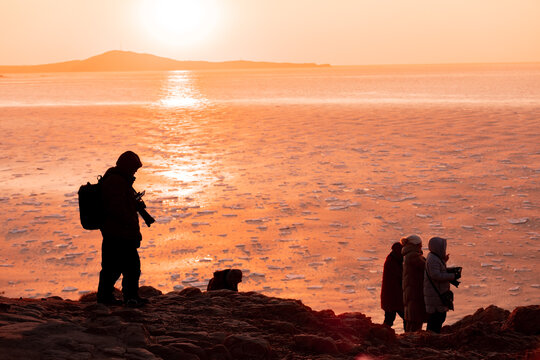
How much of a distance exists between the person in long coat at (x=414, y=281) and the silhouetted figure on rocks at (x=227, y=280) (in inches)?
80.0

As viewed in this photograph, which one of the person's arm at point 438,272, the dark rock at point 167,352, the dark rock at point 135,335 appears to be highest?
the person's arm at point 438,272

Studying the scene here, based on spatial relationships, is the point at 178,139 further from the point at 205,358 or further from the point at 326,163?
the point at 205,358

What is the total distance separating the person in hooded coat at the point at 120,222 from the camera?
584cm

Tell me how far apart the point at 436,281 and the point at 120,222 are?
Answer: 3.20m

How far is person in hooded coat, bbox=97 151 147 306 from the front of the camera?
5.84 metres

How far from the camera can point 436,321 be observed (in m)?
6.59

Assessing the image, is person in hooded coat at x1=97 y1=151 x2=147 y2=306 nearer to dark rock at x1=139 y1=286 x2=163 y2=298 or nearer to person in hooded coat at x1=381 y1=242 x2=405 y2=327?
dark rock at x1=139 y1=286 x2=163 y2=298

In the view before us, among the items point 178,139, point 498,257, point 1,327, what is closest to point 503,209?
point 498,257

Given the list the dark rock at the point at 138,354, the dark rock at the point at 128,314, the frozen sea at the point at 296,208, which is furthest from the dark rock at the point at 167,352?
the frozen sea at the point at 296,208

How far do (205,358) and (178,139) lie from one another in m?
23.6

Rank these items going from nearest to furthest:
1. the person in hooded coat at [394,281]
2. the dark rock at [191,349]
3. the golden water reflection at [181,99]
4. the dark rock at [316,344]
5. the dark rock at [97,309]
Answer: the dark rock at [191,349] < the dark rock at [316,344] < the dark rock at [97,309] < the person in hooded coat at [394,281] < the golden water reflection at [181,99]

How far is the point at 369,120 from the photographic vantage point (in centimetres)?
3412

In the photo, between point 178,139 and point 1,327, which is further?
point 178,139

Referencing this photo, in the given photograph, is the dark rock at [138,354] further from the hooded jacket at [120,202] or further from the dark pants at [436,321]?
the dark pants at [436,321]
